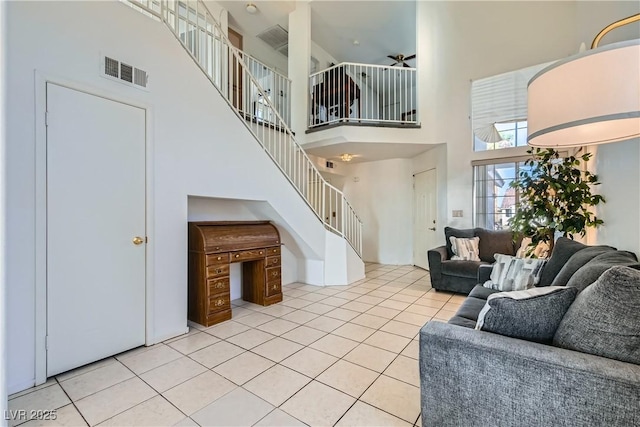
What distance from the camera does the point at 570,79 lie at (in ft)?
4.30

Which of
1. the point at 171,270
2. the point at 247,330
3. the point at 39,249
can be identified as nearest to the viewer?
the point at 39,249

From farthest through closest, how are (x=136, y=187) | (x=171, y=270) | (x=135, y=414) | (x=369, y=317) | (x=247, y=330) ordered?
1. (x=369, y=317)
2. (x=247, y=330)
3. (x=171, y=270)
4. (x=136, y=187)
5. (x=135, y=414)

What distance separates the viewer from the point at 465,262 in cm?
403

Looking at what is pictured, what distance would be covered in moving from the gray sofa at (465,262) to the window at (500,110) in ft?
4.82

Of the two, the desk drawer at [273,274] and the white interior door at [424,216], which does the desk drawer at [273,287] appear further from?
the white interior door at [424,216]

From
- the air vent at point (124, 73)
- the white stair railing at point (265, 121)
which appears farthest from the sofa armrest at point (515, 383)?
the white stair railing at point (265, 121)

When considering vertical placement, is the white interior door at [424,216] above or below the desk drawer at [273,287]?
above

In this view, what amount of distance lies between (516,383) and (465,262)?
323cm

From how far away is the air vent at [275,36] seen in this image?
568 cm

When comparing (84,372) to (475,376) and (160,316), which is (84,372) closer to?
(160,316)

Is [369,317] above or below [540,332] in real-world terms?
below

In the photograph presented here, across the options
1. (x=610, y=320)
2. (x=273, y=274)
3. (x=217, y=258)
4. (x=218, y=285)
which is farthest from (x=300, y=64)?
(x=610, y=320)

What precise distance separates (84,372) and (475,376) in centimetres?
A: 259

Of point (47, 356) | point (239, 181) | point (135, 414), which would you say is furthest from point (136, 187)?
point (135, 414)
